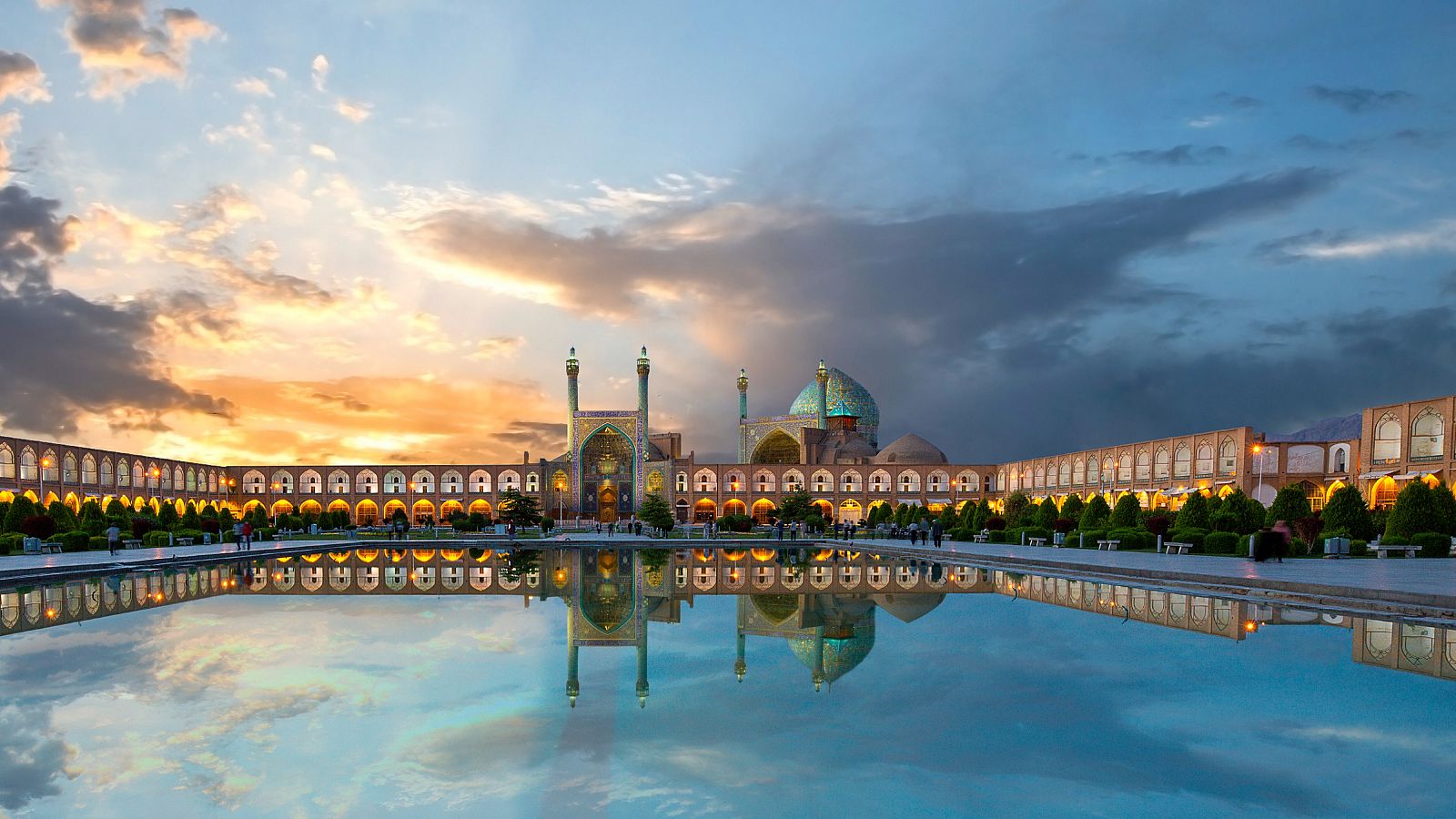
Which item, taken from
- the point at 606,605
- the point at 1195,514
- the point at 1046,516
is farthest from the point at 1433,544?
the point at 606,605

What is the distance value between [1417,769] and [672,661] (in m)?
4.85

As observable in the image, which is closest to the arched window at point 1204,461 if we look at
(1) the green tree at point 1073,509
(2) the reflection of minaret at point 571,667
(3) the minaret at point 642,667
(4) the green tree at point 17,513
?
(1) the green tree at point 1073,509

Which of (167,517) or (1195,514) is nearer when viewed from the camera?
(1195,514)

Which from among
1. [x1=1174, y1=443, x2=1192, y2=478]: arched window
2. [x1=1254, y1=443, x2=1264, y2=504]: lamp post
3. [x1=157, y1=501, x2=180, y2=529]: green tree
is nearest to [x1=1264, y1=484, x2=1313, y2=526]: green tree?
[x1=1254, y1=443, x2=1264, y2=504]: lamp post

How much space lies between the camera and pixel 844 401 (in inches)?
2312

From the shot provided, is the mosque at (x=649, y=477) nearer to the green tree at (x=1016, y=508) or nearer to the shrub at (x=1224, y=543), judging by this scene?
the green tree at (x=1016, y=508)

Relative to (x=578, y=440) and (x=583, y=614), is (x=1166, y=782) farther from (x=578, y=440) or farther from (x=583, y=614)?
(x=578, y=440)

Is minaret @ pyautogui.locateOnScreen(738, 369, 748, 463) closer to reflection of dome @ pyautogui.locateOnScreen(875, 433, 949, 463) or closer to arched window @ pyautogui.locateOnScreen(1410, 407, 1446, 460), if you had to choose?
reflection of dome @ pyautogui.locateOnScreen(875, 433, 949, 463)

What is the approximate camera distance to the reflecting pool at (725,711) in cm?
422

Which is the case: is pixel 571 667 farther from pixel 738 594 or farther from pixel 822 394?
pixel 822 394

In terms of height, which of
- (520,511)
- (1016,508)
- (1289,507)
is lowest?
(520,511)

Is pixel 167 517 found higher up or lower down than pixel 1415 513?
lower down

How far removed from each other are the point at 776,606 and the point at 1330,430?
2187 inches

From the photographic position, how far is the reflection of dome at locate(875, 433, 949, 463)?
53991 mm
